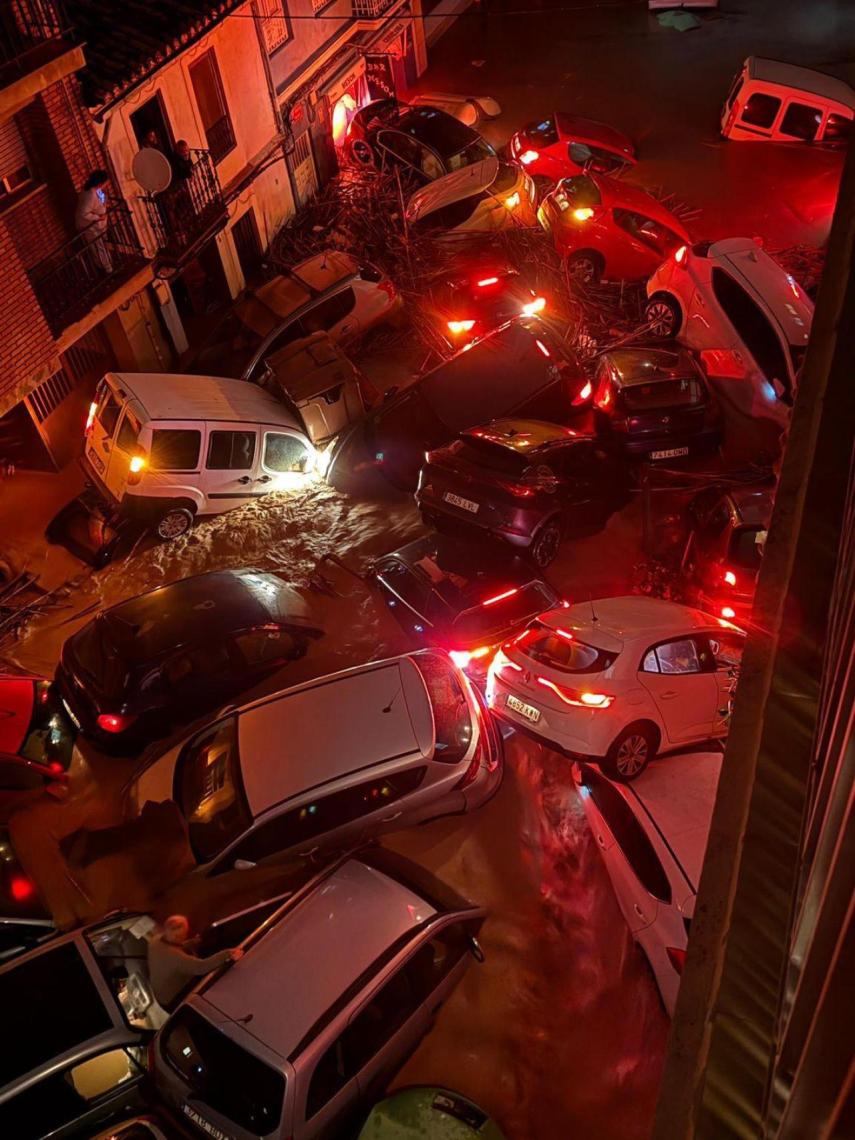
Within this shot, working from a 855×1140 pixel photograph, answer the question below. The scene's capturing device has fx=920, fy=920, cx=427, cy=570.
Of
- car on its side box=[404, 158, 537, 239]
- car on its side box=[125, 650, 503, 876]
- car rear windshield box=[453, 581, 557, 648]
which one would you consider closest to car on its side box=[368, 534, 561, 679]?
car rear windshield box=[453, 581, 557, 648]

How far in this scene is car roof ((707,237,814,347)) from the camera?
12086mm

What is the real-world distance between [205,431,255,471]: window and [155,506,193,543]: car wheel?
70 centimetres

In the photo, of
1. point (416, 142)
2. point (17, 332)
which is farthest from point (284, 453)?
point (416, 142)

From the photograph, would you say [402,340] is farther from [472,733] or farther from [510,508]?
[472,733]

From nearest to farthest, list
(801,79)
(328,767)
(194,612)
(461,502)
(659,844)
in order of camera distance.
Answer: (659,844), (328,767), (194,612), (461,502), (801,79)

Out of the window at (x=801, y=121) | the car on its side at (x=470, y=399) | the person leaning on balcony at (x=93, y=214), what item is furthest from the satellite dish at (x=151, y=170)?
the window at (x=801, y=121)

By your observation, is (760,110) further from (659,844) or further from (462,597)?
(659,844)

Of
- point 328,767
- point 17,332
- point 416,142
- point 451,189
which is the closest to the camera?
point 328,767

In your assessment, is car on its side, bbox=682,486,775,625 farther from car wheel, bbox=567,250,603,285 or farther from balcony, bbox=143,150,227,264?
balcony, bbox=143,150,227,264

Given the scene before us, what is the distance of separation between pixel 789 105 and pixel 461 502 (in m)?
13.8

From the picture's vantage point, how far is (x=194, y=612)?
978cm

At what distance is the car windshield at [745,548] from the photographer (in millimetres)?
9859

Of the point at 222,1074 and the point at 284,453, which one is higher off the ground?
the point at 222,1074

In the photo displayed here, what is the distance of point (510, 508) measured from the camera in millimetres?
10688
